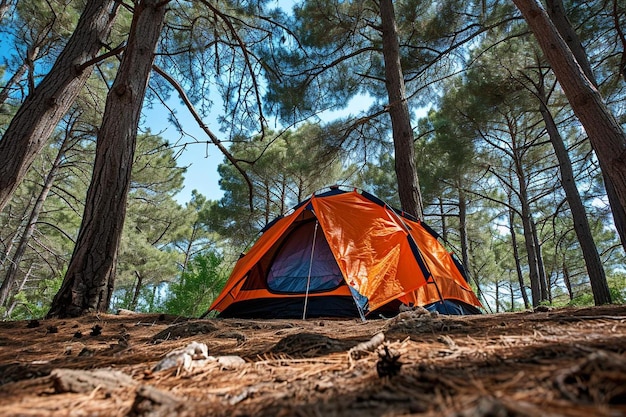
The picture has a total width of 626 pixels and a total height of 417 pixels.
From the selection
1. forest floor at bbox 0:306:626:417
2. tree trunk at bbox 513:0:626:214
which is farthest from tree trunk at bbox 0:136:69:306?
tree trunk at bbox 513:0:626:214

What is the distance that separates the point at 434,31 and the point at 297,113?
121 inches

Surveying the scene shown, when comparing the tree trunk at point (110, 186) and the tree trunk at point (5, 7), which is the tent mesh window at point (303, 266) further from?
the tree trunk at point (5, 7)

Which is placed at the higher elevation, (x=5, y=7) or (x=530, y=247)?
(x=5, y=7)

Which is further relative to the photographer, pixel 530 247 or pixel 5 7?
pixel 530 247

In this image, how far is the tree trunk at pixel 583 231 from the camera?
14.0 feet

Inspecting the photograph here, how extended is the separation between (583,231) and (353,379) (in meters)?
5.62

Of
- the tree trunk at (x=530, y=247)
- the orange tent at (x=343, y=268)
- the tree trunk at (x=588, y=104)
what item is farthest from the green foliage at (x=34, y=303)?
the tree trunk at (x=530, y=247)

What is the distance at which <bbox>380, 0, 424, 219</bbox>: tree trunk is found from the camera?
4742 mm

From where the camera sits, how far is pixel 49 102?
9.66ft

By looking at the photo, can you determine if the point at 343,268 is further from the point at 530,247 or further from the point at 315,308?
the point at 530,247

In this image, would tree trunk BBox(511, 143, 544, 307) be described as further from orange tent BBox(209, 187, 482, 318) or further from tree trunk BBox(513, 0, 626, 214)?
tree trunk BBox(513, 0, 626, 214)

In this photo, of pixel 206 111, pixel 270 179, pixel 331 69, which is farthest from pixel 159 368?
pixel 270 179

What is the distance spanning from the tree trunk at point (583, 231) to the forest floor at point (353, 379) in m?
3.90

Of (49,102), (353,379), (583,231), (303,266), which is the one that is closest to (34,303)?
(49,102)
